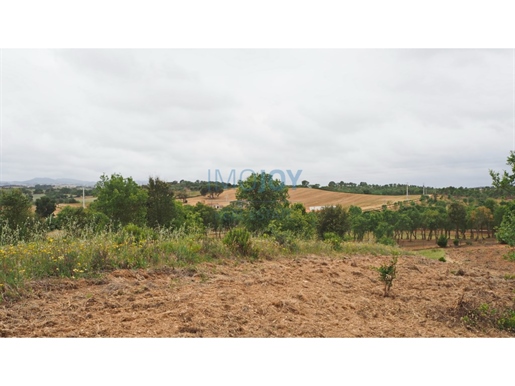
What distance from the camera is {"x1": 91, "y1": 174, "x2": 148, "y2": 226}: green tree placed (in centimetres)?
2872

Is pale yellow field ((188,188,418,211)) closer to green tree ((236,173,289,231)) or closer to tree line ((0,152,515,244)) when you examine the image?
tree line ((0,152,515,244))

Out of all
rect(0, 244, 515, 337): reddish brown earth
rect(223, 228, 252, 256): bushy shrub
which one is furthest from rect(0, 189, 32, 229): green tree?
rect(0, 244, 515, 337): reddish brown earth

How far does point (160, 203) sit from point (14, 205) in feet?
35.9

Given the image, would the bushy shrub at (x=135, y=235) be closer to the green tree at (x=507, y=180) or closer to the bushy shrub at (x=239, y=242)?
the bushy shrub at (x=239, y=242)

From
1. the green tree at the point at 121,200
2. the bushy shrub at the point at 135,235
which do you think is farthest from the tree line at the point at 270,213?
the bushy shrub at the point at 135,235

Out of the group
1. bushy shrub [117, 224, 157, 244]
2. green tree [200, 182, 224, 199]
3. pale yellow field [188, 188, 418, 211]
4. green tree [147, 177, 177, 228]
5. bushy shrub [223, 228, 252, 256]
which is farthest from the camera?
green tree [147, 177, 177, 228]

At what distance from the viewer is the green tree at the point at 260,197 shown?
713 inches

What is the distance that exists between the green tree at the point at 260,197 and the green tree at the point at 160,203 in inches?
554

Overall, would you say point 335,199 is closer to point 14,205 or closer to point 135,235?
point 135,235

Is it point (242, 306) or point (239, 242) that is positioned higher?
point (239, 242)

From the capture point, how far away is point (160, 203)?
3067cm

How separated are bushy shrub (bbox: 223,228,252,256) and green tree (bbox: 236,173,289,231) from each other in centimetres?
899

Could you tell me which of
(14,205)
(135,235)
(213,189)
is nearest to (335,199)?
(213,189)

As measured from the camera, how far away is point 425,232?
29531mm
